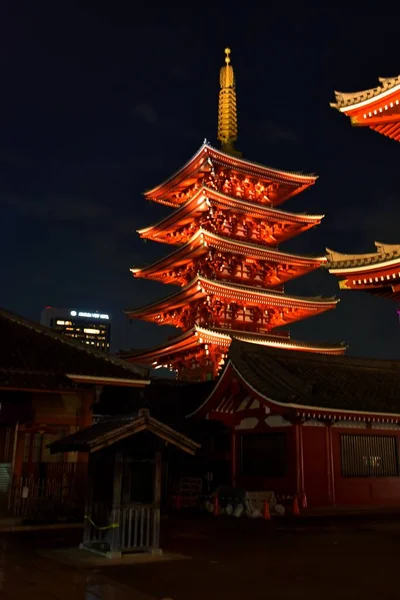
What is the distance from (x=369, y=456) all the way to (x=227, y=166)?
23.4m

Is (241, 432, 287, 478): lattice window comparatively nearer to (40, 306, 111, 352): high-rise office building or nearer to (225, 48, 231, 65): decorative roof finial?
(225, 48, 231, 65): decorative roof finial

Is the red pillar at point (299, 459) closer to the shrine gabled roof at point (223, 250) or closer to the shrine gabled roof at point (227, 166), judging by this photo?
the shrine gabled roof at point (223, 250)

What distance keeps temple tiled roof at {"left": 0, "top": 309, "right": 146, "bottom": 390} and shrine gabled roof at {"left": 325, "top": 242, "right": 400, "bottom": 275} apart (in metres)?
6.87

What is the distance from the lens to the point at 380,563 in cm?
1109

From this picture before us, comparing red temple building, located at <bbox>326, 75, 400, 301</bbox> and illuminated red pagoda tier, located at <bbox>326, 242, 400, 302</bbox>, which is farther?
illuminated red pagoda tier, located at <bbox>326, 242, 400, 302</bbox>

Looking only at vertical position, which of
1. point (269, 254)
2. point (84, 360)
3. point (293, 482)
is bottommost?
point (293, 482)

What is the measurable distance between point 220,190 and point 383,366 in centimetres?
1807

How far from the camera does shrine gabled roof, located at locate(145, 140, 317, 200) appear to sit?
129ft

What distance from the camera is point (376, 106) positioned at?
15.0 metres

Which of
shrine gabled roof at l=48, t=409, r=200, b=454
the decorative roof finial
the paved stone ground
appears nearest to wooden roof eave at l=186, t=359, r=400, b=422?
the paved stone ground

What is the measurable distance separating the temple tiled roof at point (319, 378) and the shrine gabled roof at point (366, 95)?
9917mm

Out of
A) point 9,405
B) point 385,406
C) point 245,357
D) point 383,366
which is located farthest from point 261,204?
point 9,405

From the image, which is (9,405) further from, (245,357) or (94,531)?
(245,357)

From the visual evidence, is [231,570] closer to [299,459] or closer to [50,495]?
[50,495]
